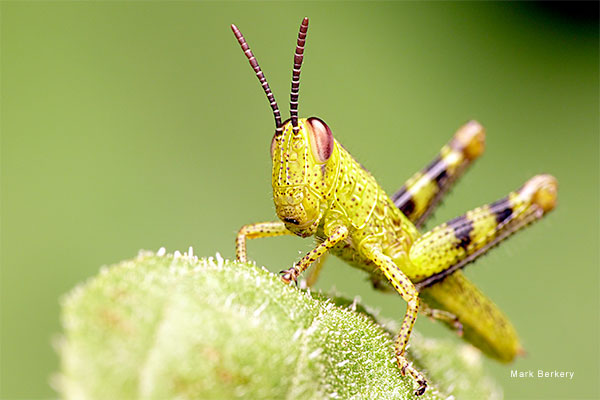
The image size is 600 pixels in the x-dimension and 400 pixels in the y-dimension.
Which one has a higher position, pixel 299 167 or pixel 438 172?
pixel 438 172

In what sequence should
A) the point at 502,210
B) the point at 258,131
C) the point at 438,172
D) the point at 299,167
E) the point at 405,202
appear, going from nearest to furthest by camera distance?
the point at 299,167 → the point at 502,210 → the point at 405,202 → the point at 438,172 → the point at 258,131

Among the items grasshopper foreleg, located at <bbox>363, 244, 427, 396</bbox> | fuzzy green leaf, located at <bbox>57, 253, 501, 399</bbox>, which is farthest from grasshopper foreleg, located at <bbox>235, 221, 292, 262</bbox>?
fuzzy green leaf, located at <bbox>57, 253, 501, 399</bbox>

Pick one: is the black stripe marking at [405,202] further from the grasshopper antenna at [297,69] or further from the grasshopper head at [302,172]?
the grasshopper antenna at [297,69]

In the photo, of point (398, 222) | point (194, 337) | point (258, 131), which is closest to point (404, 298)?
point (398, 222)

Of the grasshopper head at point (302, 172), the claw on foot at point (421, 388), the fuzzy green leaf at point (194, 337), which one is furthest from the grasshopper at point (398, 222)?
the fuzzy green leaf at point (194, 337)

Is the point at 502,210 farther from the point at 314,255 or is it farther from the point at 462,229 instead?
the point at 314,255

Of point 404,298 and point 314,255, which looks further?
point 404,298

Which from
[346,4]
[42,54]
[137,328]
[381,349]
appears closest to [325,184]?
[381,349]
